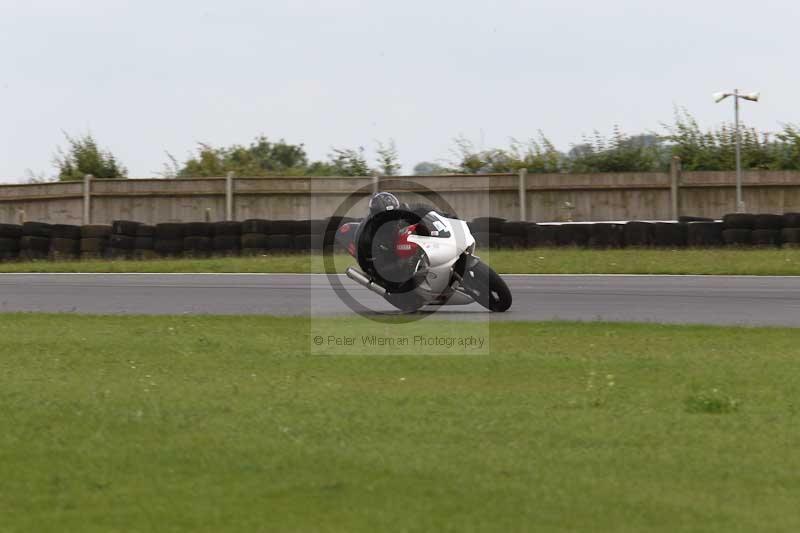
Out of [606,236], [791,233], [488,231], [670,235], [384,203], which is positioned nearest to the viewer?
[384,203]

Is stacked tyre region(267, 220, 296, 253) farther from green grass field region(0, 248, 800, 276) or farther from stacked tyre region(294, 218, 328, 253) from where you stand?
green grass field region(0, 248, 800, 276)

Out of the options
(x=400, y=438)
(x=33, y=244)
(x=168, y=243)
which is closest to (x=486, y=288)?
(x=400, y=438)

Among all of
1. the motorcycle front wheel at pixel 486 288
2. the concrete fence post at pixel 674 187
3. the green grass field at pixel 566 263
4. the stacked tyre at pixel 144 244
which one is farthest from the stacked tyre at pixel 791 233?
the stacked tyre at pixel 144 244

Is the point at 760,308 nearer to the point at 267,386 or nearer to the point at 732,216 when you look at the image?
the point at 267,386

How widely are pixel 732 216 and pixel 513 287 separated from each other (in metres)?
8.09

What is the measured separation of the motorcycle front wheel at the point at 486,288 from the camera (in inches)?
511

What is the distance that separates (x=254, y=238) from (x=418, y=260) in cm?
1268

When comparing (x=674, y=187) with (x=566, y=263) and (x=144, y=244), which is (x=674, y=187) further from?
(x=144, y=244)

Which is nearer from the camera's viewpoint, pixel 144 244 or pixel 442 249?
pixel 442 249

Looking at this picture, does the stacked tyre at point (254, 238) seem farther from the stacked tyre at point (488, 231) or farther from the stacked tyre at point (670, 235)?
the stacked tyre at point (670, 235)

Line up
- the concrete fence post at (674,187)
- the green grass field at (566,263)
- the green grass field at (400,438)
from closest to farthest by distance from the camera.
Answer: the green grass field at (400,438), the green grass field at (566,263), the concrete fence post at (674,187)

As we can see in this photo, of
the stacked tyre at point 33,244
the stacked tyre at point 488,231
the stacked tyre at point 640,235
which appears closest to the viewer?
the stacked tyre at point 640,235

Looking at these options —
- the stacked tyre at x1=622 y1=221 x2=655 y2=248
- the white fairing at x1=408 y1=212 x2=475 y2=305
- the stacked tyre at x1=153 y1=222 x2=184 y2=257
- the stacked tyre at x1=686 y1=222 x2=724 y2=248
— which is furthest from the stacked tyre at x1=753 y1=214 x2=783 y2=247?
the white fairing at x1=408 y1=212 x2=475 y2=305

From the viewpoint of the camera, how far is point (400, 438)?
6.34 metres
